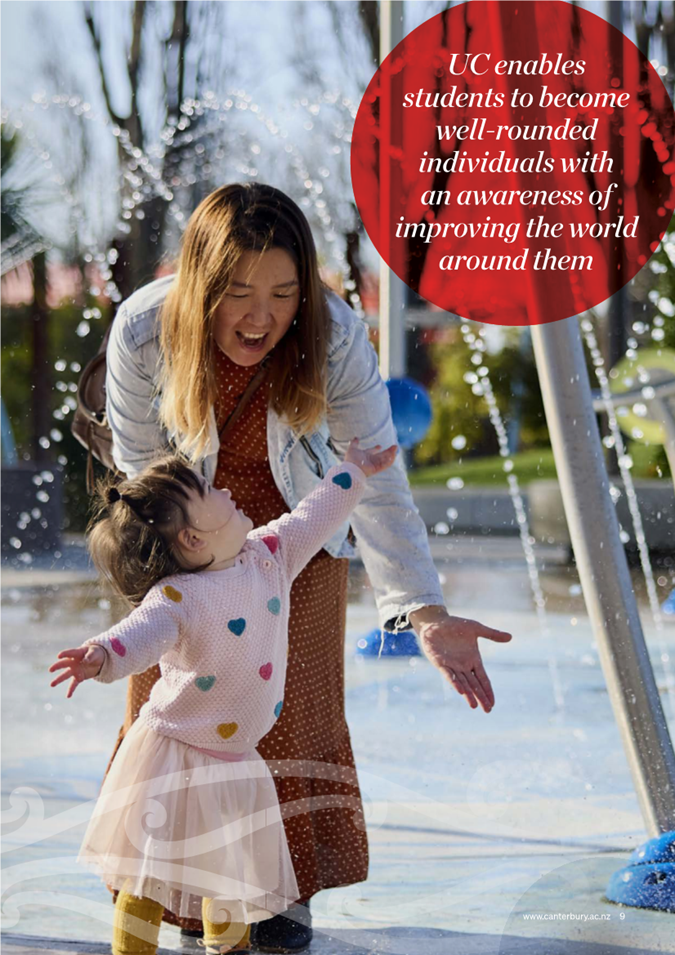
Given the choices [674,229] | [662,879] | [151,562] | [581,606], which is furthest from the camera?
[674,229]

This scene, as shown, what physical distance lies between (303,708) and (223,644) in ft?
1.46

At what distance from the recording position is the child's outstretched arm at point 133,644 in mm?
1634

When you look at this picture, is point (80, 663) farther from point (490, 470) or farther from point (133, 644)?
point (490, 470)

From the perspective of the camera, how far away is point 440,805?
3.02 meters

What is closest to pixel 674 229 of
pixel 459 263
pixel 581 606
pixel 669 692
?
pixel 581 606

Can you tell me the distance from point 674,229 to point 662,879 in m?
7.61

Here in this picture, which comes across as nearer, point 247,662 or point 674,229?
point 247,662

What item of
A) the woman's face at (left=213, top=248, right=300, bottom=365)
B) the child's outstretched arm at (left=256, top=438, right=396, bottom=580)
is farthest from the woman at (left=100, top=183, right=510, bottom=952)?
the child's outstretched arm at (left=256, top=438, right=396, bottom=580)

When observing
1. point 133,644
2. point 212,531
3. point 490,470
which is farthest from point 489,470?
point 133,644

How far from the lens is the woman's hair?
2000 millimetres

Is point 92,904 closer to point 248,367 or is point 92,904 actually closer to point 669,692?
point 248,367

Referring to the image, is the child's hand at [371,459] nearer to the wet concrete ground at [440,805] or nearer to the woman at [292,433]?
the woman at [292,433]

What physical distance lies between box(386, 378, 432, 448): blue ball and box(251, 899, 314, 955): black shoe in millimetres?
2276

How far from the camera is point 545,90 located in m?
2.51
